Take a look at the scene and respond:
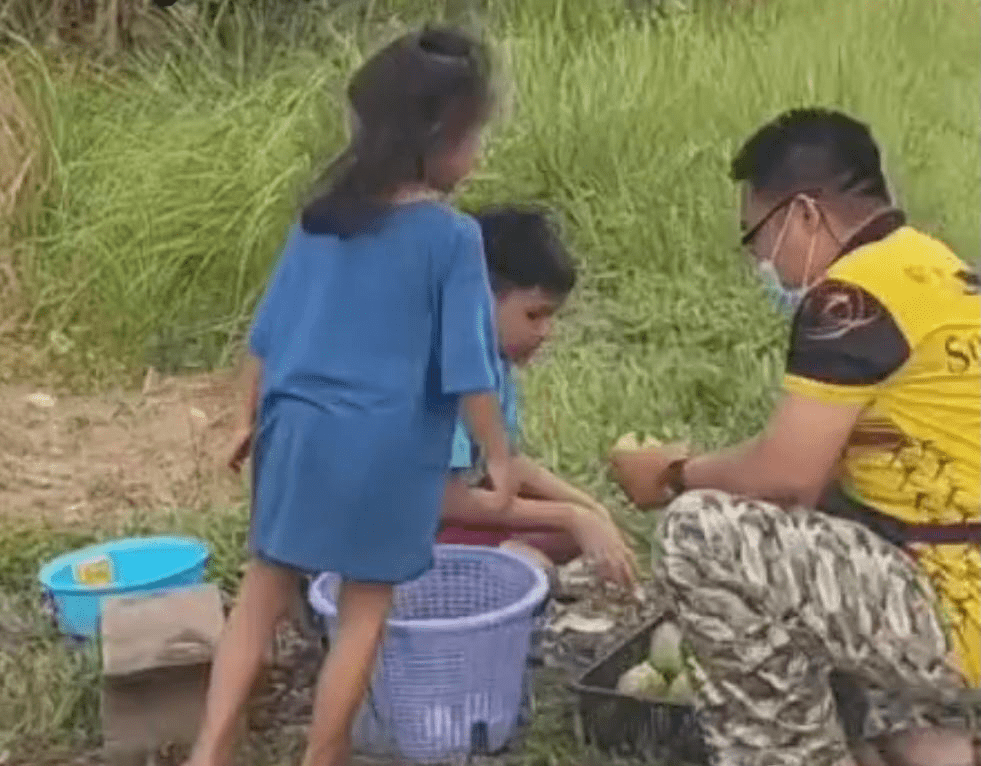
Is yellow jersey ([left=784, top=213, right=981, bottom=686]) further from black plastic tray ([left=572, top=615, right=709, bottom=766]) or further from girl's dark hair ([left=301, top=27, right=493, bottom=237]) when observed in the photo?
girl's dark hair ([left=301, top=27, right=493, bottom=237])

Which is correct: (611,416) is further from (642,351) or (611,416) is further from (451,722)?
(451,722)

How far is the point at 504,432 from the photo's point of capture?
397 centimetres

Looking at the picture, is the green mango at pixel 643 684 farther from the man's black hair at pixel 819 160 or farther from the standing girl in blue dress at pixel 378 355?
the man's black hair at pixel 819 160

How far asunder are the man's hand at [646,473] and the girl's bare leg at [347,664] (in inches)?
19.6

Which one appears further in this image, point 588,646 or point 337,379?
point 588,646

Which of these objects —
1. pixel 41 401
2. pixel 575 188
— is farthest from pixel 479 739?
pixel 575 188

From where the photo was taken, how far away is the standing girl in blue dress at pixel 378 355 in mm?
3832

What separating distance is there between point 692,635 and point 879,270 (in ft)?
2.24

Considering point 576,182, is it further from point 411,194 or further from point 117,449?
point 411,194

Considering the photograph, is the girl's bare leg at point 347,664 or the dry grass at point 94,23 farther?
the dry grass at point 94,23

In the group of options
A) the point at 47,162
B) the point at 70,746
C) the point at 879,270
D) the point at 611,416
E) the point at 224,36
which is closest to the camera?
the point at 879,270

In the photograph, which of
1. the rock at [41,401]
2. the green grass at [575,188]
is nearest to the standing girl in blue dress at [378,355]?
the green grass at [575,188]

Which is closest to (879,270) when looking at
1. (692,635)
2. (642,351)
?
(692,635)

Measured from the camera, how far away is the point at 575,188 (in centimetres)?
709
